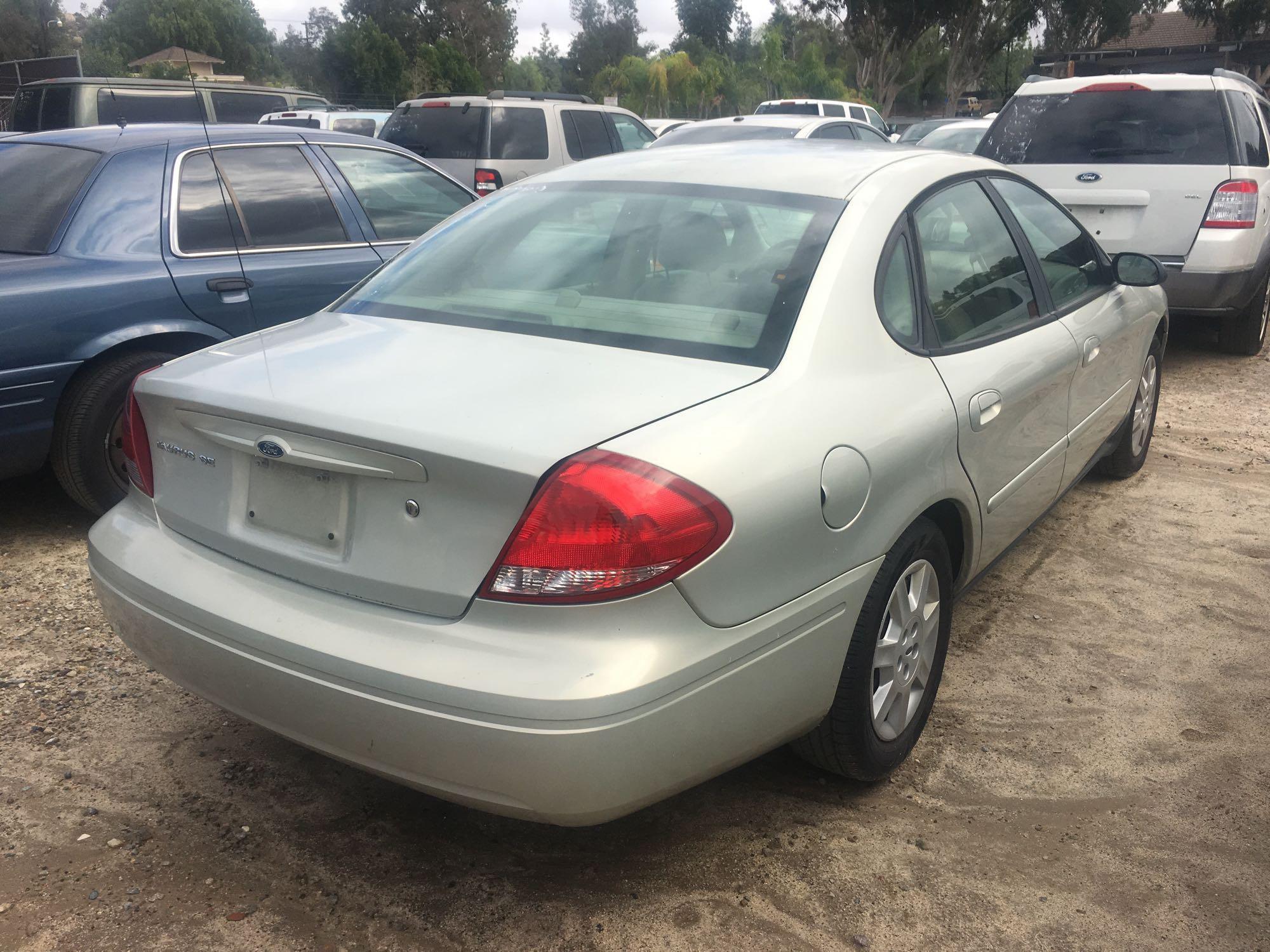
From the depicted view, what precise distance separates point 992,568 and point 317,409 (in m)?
2.21

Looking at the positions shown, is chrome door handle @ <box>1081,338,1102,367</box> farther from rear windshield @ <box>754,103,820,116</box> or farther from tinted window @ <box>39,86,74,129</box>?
rear windshield @ <box>754,103,820,116</box>

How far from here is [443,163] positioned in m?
10.6

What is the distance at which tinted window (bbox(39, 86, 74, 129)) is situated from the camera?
12.4 meters

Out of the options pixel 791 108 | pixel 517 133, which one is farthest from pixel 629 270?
pixel 791 108

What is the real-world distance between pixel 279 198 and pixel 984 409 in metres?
3.58

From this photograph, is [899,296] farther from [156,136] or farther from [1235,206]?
[1235,206]

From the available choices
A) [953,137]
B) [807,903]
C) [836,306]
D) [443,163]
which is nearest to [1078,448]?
[836,306]

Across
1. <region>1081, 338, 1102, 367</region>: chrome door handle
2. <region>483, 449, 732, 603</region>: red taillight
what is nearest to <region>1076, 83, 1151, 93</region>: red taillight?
<region>1081, 338, 1102, 367</region>: chrome door handle

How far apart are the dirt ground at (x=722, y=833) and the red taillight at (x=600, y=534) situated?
0.82 m

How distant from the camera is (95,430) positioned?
4.53m

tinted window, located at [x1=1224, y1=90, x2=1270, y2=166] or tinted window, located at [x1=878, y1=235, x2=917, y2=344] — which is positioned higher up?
tinted window, located at [x1=1224, y1=90, x2=1270, y2=166]

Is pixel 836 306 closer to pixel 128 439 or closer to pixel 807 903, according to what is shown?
pixel 807 903

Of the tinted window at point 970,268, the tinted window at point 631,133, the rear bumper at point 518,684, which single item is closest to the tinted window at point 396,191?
the tinted window at point 970,268

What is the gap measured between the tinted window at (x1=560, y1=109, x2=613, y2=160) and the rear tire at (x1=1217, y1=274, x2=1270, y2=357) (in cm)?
590
